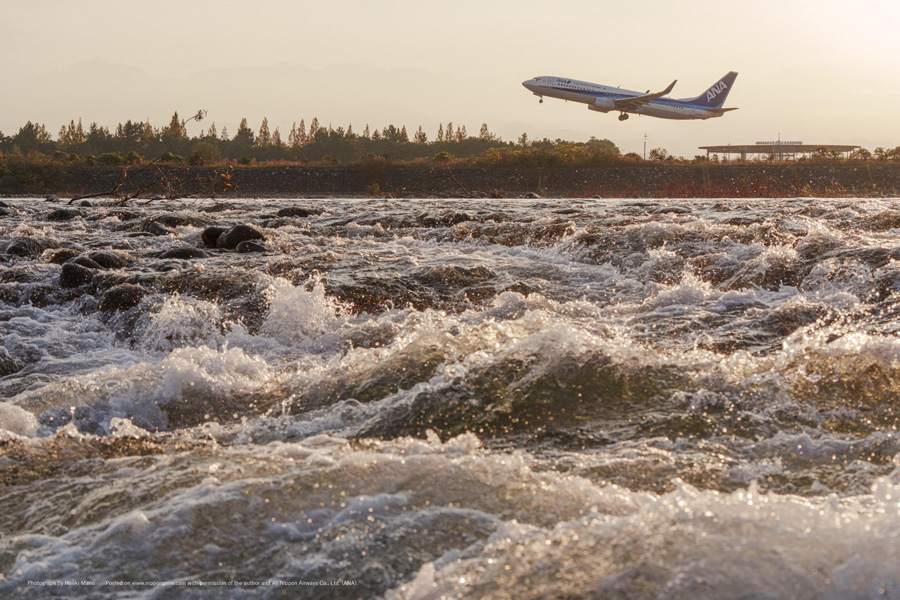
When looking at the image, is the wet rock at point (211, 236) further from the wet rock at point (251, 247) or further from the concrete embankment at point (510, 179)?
the concrete embankment at point (510, 179)

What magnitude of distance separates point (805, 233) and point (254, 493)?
9.14 meters

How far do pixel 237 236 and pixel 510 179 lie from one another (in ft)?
100

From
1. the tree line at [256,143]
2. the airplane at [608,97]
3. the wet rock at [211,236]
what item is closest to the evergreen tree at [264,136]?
the tree line at [256,143]

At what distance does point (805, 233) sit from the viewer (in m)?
10.1

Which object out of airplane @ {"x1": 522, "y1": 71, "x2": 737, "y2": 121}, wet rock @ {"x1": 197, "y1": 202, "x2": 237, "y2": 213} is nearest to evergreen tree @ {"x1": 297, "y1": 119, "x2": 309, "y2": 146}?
airplane @ {"x1": 522, "y1": 71, "x2": 737, "y2": 121}

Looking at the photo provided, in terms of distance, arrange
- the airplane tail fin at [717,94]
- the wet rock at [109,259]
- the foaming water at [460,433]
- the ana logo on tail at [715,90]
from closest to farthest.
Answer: the foaming water at [460,433]
the wet rock at [109,259]
the airplane tail fin at [717,94]
the ana logo on tail at [715,90]

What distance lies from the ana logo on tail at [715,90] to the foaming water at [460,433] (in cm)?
6405

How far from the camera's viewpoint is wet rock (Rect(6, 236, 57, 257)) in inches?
412

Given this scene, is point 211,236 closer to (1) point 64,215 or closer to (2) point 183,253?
(2) point 183,253

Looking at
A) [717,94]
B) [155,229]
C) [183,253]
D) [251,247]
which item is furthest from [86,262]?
[717,94]

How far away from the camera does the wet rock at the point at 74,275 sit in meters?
8.27

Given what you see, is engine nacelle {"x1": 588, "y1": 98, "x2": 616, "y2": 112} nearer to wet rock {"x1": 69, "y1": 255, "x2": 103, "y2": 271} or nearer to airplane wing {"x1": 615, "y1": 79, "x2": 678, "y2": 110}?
airplane wing {"x1": 615, "y1": 79, "x2": 678, "y2": 110}

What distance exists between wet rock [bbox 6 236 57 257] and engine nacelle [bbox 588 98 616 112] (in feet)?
157

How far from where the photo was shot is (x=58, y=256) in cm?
981
